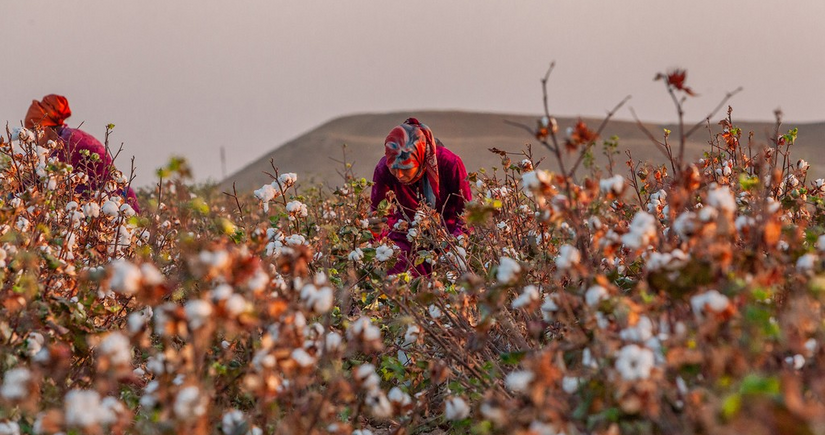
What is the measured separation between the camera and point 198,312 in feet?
5.12

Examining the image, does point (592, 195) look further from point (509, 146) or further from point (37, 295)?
point (509, 146)

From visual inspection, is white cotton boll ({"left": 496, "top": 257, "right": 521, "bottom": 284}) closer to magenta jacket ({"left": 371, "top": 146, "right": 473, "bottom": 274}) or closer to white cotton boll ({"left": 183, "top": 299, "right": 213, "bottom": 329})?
white cotton boll ({"left": 183, "top": 299, "right": 213, "bottom": 329})

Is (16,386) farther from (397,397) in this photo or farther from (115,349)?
(397,397)

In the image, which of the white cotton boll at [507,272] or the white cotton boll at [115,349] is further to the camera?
the white cotton boll at [507,272]

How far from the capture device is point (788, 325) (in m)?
1.70

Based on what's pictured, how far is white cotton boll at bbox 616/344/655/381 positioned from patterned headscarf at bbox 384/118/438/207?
334 centimetres

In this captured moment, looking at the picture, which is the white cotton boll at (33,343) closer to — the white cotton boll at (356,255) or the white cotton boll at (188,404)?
the white cotton boll at (188,404)

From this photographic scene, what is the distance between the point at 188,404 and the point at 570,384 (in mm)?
807

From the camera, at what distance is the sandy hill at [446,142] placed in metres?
36.1

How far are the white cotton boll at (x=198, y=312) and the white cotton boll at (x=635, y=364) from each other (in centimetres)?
76

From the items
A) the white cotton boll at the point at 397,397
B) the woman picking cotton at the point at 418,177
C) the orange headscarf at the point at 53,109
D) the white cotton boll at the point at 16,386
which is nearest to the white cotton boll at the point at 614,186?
the white cotton boll at the point at 397,397

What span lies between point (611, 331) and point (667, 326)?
124 millimetres

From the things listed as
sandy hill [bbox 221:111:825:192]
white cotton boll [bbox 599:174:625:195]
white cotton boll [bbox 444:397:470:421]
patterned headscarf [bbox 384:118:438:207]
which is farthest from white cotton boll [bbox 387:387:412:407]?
sandy hill [bbox 221:111:825:192]

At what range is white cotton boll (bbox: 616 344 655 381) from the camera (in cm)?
149
